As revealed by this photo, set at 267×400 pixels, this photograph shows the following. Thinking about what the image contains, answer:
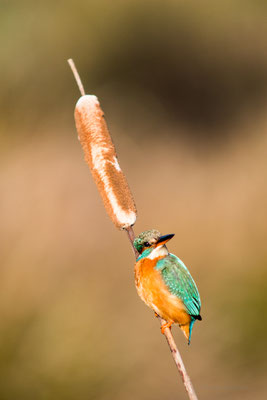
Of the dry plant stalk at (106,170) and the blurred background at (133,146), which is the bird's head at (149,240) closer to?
the dry plant stalk at (106,170)

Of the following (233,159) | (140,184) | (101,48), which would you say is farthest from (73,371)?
(101,48)

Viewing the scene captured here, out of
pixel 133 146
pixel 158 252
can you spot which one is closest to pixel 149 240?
pixel 158 252

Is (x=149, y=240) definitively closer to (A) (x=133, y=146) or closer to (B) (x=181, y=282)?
(B) (x=181, y=282)

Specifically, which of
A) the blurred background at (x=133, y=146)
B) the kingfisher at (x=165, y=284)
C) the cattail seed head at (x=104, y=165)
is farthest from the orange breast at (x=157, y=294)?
the blurred background at (x=133, y=146)

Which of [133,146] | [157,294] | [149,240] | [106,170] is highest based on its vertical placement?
[133,146]

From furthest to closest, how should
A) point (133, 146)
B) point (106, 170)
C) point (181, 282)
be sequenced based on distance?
point (133, 146) → point (181, 282) → point (106, 170)

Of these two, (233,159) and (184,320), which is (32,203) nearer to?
(233,159)

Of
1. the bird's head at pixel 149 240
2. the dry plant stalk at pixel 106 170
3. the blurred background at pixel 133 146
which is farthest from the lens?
the blurred background at pixel 133 146
